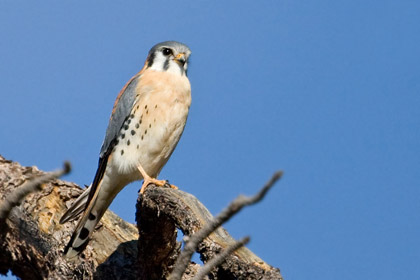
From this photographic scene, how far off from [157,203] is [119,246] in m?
0.80

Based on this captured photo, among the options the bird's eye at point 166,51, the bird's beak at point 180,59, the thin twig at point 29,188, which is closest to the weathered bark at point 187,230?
the thin twig at point 29,188

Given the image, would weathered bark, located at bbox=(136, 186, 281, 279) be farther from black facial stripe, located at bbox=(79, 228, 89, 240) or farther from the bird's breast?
the bird's breast

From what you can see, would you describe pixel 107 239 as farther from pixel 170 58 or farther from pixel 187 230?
pixel 170 58

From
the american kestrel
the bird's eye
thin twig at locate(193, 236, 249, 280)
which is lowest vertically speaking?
thin twig at locate(193, 236, 249, 280)

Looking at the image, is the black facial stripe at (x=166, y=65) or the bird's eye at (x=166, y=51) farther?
the bird's eye at (x=166, y=51)

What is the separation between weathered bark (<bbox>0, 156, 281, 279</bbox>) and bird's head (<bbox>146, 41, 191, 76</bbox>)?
1.18 m

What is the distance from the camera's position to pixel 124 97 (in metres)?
5.23

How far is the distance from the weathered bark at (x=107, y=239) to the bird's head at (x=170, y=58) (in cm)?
118

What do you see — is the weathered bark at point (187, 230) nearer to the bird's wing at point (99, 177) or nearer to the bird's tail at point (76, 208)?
the bird's wing at point (99, 177)

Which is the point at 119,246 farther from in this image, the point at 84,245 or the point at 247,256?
the point at 247,256

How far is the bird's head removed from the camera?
5375 mm

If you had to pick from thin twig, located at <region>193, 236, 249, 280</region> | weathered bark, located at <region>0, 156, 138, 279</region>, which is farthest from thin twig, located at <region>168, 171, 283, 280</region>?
weathered bark, located at <region>0, 156, 138, 279</region>

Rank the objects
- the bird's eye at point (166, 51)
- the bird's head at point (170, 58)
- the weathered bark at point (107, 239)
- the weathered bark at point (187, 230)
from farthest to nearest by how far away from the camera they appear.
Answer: the bird's eye at point (166, 51) → the bird's head at point (170, 58) → the weathered bark at point (107, 239) → the weathered bark at point (187, 230)

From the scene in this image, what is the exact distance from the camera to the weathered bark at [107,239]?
3666 millimetres
